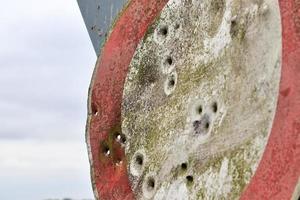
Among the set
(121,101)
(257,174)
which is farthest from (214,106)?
(121,101)

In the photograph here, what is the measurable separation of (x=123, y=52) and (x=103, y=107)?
11cm

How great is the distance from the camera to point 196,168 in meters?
1.41

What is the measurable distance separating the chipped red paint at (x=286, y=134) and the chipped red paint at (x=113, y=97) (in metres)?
0.37

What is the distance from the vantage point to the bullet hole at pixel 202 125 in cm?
141

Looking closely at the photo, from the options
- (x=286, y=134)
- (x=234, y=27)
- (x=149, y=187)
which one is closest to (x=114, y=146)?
(x=149, y=187)

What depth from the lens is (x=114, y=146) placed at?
1640 millimetres

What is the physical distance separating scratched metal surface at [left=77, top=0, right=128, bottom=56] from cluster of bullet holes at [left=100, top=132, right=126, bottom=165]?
26 cm

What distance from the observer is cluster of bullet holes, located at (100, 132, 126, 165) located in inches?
63.7

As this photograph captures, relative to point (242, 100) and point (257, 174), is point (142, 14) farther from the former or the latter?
point (257, 174)

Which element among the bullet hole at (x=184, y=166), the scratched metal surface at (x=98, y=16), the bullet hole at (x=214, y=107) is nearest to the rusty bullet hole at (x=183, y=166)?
the bullet hole at (x=184, y=166)

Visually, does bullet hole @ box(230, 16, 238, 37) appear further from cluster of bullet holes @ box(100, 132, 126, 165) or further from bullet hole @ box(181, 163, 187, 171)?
cluster of bullet holes @ box(100, 132, 126, 165)

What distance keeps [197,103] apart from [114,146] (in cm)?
26

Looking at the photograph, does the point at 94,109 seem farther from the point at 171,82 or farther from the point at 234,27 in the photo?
the point at 234,27

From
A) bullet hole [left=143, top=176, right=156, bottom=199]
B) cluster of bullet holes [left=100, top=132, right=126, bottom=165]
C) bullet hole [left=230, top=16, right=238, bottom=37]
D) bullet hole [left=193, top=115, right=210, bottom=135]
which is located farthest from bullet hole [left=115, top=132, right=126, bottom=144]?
bullet hole [left=230, top=16, right=238, bottom=37]
